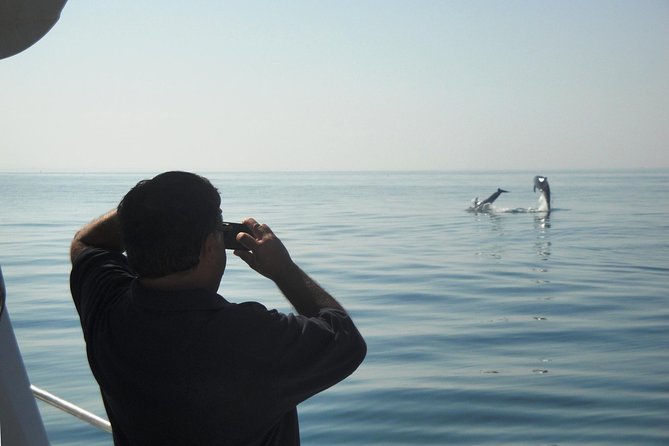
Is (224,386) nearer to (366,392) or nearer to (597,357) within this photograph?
(366,392)

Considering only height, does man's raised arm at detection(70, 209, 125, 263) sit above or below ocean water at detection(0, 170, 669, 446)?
above

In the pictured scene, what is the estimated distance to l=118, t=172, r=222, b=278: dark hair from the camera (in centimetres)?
150

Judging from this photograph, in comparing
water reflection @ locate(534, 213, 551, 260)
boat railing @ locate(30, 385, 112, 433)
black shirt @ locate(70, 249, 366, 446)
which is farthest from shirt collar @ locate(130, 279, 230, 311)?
water reflection @ locate(534, 213, 551, 260)

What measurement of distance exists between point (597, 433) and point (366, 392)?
166 centimetres

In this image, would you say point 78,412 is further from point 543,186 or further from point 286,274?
point 543,186

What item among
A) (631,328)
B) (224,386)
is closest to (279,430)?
(224,386)

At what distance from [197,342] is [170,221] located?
0.21m

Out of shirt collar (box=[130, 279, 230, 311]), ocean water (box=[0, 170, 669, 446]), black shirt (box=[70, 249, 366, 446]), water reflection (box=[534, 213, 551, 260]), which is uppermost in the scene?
shirt collar (box=[130, 279, 230, 311])

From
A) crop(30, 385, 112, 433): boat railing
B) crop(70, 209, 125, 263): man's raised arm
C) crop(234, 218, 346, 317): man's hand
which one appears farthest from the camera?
crop(30, 385, 112, 433): boat railing

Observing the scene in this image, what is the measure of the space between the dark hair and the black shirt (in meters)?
0.05

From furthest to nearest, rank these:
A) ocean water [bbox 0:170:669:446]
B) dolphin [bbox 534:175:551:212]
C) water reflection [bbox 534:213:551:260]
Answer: dolphin [bbox 534:175:551:212] → water reflection [bbox 534:213:551:260] → ocean water [bbox 0:170:669:446]

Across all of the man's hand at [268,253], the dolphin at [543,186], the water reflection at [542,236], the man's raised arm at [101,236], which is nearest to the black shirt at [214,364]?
the man's hand at [268,253]

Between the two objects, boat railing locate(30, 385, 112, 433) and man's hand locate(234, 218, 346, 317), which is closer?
man's hand locate(234, 218, 346, 317)

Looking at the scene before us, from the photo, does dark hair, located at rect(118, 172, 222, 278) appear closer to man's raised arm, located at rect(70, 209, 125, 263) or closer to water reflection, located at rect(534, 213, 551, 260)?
man's raised arm, located at rect(70, 209, 125, 263)
